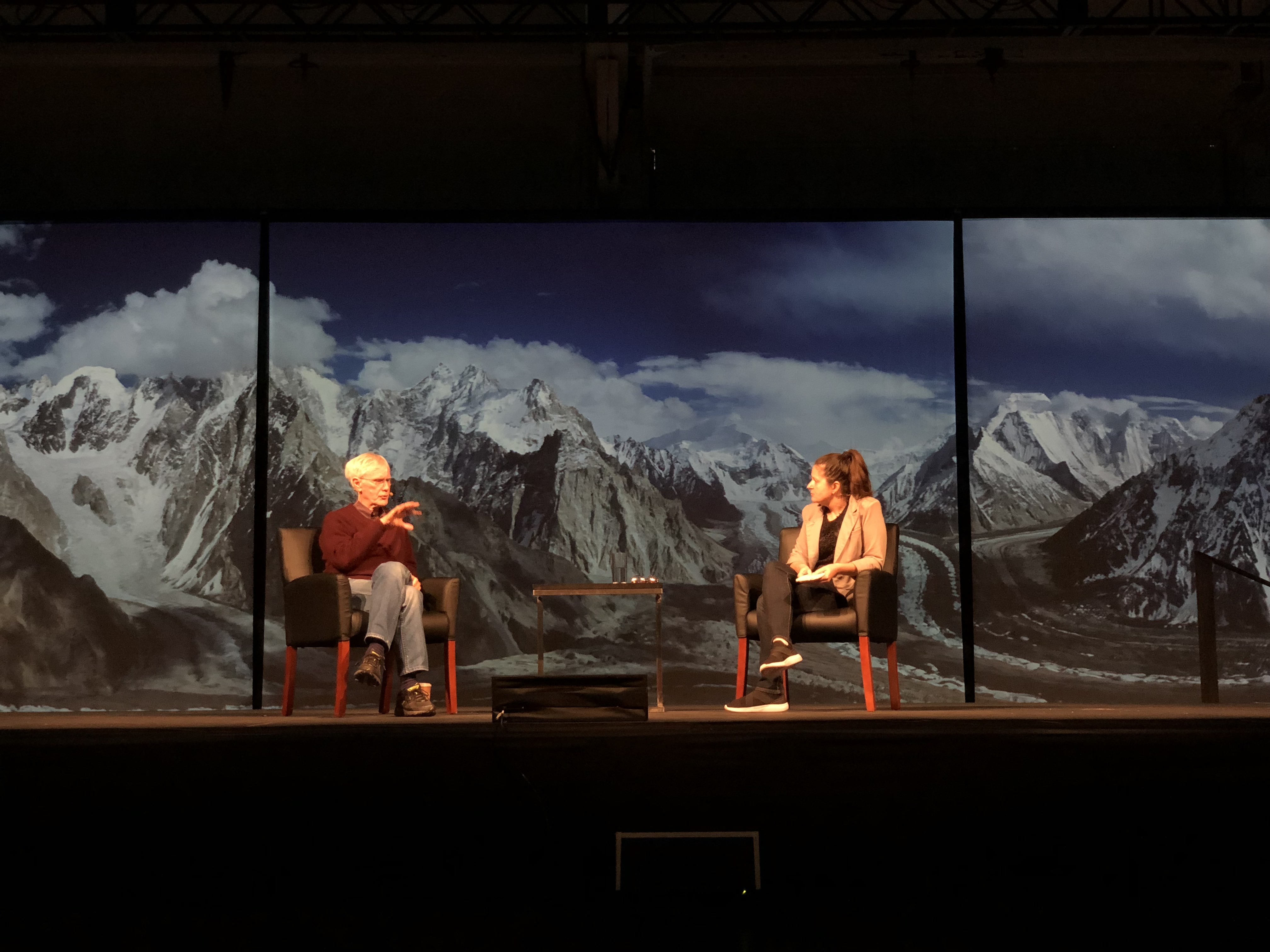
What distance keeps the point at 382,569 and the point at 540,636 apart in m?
0.97

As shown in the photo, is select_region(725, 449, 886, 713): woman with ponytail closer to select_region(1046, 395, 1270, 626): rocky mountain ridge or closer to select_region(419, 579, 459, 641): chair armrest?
select_region(419, 579, 459, 641): chair armrest

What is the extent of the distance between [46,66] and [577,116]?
2.92 m

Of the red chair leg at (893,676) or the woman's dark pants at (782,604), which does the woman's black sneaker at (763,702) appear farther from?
the red chair leg at (893,676)

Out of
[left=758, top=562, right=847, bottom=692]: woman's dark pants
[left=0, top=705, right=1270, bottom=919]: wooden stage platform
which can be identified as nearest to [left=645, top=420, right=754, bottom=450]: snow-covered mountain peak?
[left=758, top=562, right=847, bottom=692]: woman's dark pants

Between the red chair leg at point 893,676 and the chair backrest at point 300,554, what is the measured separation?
2.39 metres

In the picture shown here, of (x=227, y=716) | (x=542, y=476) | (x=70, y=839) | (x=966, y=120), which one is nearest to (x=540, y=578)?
(x=542, y=476)

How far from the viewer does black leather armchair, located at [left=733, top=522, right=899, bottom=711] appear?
4570 millimetres

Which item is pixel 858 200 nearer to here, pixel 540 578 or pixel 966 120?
pixel 966 120

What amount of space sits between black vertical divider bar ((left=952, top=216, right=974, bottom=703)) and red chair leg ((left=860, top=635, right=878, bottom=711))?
4.18 ft

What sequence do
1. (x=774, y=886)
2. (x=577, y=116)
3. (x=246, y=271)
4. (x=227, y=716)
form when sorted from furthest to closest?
(x=577, y=116), (x=246, y=271), (x=227, y=716), (x=774, y=886)

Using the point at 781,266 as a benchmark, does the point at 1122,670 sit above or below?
below

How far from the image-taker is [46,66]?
6.26 meters

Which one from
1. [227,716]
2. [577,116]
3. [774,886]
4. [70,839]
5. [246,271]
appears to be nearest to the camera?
[774,886]

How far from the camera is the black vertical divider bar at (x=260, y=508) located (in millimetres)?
5762
